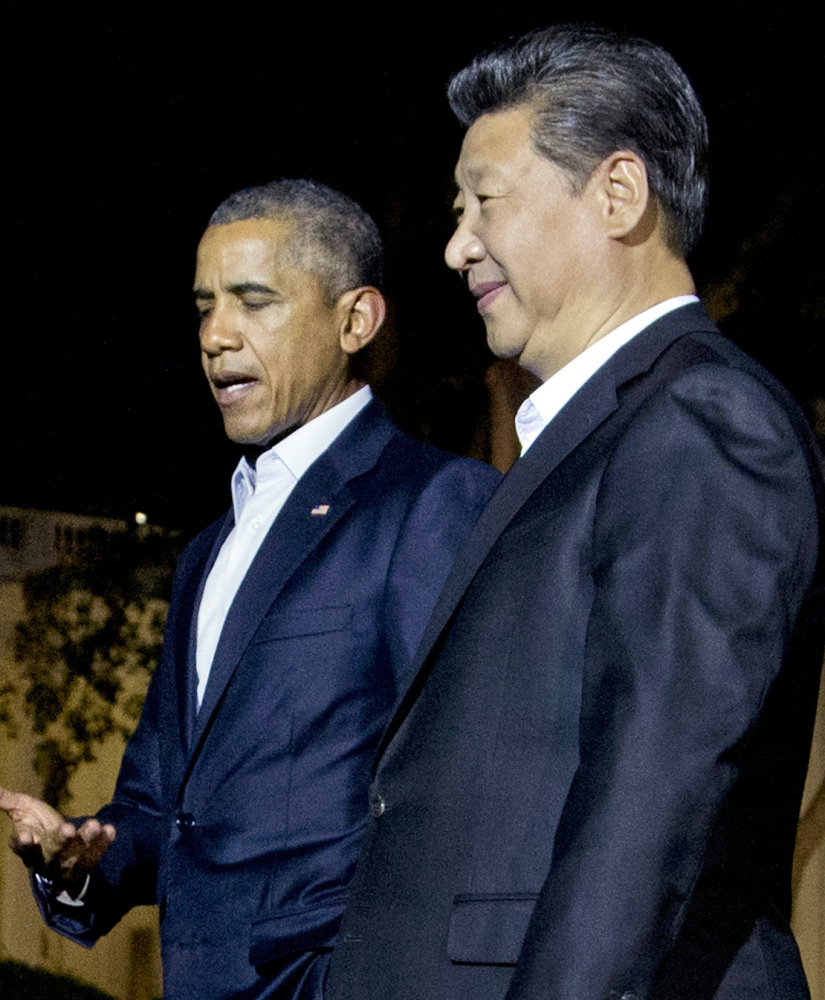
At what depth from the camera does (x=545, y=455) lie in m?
1.60

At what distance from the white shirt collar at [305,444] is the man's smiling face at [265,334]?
23mm

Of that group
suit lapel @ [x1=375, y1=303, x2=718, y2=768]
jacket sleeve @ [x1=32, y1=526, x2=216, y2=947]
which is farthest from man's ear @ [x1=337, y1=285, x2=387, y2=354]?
suit lapel @ [x1=375, y1=303, x2=718, y2=768]

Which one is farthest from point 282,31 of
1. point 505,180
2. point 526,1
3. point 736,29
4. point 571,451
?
point 571,451

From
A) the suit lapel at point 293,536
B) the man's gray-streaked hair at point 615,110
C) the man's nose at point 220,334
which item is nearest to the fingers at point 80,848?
the suit lapel at point 293,536

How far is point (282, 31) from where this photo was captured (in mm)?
4816

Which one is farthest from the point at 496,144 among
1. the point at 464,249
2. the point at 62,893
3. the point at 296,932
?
the point at 62,893

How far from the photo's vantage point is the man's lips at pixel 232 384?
8.79ft

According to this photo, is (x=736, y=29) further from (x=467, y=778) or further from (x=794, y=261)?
(x=467, y=778)

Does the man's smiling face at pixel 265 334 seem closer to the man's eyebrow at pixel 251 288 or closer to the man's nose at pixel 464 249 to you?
the man's eyebrow at pixel 251 288

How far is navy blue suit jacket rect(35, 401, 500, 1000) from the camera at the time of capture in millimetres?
2227

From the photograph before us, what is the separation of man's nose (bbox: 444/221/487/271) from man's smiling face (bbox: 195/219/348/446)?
89 cm

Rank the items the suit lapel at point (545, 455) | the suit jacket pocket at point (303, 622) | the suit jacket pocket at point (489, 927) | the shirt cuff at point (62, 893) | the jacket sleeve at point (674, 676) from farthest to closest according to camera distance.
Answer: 1. the shirt cuff at point (62, 893)
2. the suit jacket pocket at point (303, 622)
3. the suit lapel at point (545, 455)
4. the suit jacket pocket at point (489, 927)
5. the jacket sleeve at point (674, 676)

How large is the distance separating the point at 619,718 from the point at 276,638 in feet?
3.63

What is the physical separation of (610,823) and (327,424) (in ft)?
4.90
